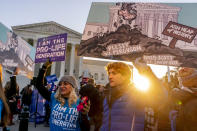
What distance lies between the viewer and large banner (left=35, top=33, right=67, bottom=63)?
526cm

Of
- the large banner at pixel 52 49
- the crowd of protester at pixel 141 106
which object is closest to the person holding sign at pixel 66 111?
the crowd of protester at pixel 141 106

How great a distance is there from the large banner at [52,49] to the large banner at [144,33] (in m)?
1.79

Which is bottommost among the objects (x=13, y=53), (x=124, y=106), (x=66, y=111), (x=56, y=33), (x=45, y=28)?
(x=66, y=111)

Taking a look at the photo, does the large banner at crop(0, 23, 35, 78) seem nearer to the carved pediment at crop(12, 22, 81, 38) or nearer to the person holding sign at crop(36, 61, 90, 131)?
the person holding sign at crop(36, 61, 90, 131)

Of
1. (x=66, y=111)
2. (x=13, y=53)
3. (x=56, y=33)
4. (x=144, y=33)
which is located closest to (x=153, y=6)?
(x=144, y=33)

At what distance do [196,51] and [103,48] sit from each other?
151 cm

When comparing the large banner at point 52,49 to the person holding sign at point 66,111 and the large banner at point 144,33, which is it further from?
the person holding sign at point 66,111

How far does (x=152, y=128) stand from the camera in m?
2.00

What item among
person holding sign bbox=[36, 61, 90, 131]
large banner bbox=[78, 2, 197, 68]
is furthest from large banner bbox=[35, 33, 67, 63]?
person holding sign bbox=[36, 61, 90, 131]

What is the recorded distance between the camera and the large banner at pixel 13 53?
8312 mm

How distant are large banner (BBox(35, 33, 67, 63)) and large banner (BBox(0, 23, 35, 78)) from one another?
3296 mm

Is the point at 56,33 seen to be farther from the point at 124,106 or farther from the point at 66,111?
the point at 124,106

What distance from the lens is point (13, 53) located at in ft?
29.0

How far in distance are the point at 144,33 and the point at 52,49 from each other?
2.51 m
